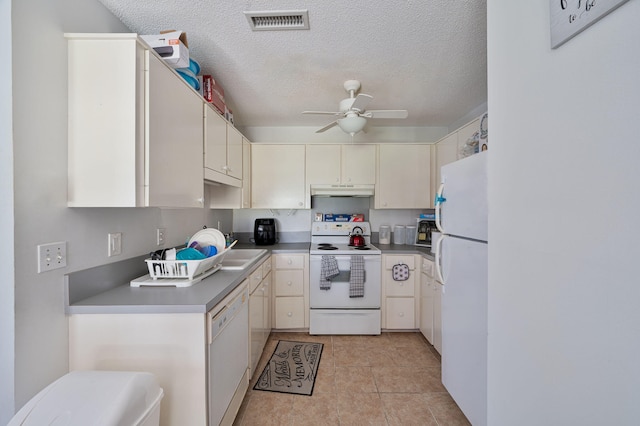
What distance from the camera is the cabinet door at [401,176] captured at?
9.70ft

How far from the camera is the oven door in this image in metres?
2.63

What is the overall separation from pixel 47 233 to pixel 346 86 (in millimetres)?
2063

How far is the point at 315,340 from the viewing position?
255cm

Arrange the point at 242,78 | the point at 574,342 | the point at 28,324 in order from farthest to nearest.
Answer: the point at 242,78 → the point at 28,324 → the point at 574,342

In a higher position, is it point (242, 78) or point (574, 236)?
point (242, 78)

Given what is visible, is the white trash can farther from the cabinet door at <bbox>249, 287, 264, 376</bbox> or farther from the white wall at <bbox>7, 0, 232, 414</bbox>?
the cabinet door at <bbox>249, 287, 264, 376</bbox>

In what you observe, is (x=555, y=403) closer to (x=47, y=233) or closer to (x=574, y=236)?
(x=574, y=236)

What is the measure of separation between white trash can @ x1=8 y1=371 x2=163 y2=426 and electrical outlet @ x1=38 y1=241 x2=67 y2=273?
452 millimetres

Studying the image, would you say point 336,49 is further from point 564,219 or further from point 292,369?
point 292,369

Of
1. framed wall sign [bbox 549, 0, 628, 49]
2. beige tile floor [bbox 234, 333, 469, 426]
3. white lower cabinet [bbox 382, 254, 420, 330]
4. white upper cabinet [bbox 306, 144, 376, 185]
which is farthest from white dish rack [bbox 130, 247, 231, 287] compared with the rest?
white lower cabinet [bbox 382, 254, 420, 330]

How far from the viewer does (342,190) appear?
299 cm

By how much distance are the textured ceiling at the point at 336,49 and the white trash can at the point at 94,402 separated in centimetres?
175

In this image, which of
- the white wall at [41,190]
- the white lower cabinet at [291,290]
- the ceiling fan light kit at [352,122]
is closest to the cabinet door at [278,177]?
the white lower cabinet at [291,290]

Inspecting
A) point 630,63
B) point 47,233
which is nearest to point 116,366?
point 47,233
